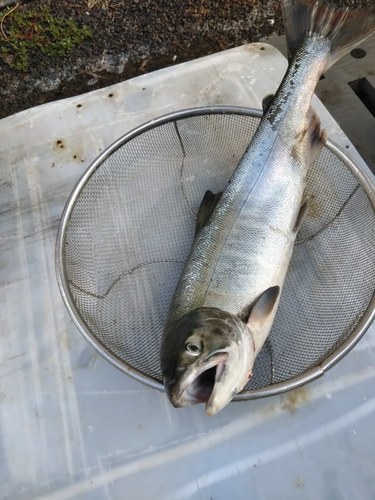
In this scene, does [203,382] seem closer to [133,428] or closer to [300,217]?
[133,428]

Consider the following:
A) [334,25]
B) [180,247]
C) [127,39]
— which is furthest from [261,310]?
[127,39]

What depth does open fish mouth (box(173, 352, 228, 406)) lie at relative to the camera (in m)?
1.25

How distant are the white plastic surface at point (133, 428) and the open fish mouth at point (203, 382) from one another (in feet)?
1.43

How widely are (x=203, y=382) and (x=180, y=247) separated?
798 millimetres

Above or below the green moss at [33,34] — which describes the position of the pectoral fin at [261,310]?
above

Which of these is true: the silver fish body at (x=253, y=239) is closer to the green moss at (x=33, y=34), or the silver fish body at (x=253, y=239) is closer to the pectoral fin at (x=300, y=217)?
the pectoral fin at (x=300, y=217)

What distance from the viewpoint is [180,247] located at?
78.7 inches

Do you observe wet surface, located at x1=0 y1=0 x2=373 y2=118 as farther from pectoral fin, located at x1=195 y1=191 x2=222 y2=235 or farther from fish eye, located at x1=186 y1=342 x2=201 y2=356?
fish eye, located at x1=186 y1=342 x2=201 y2=356

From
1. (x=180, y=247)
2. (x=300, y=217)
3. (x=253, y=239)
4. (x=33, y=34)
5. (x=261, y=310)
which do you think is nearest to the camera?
(x=261, y=310)

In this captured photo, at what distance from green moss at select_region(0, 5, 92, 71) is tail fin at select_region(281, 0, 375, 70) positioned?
5.44 feet

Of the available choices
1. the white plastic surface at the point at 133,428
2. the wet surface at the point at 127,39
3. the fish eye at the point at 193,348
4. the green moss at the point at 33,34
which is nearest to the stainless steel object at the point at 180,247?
the white plastic surface at the point at 133,428

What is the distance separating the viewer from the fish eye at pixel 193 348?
4.18 ft

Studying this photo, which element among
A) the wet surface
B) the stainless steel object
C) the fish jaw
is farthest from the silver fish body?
the wet surface

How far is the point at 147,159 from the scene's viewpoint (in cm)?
221
